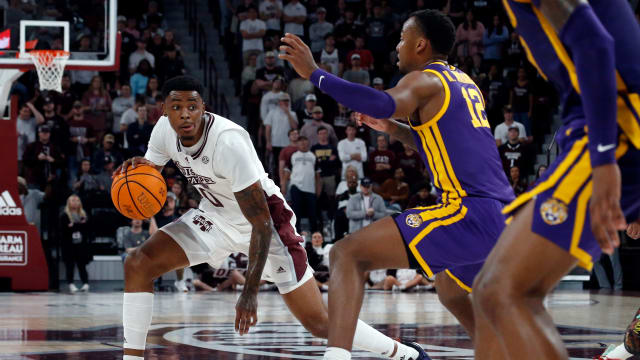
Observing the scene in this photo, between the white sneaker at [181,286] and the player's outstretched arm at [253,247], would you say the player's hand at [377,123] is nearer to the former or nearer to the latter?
the player's outstretched arm at [253,247]

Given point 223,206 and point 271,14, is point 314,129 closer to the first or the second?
point 271,14

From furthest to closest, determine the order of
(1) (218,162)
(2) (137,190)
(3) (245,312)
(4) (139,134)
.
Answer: (4) (139,134) → (2) (137,190) → (1) (218,162) → (3) (245,312)

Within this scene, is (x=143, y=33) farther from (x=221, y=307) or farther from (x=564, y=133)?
(x=564, y=133)

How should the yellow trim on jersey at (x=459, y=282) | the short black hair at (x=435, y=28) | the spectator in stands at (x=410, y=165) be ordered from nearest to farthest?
the yellow trim on jersey at (x=459, y=282) → the short black hair at (x=435, y=28) → the spectator in stands at (x=410, y=165)

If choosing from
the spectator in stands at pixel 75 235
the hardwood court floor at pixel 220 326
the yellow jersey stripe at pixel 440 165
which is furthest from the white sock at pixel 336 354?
the spectator in stands at pixel 75 235

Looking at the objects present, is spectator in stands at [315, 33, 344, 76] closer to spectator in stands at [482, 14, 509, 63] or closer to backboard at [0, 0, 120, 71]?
spectator in stands at [482, 14, 509, 63]

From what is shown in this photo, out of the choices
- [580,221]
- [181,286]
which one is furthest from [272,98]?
[580,221]

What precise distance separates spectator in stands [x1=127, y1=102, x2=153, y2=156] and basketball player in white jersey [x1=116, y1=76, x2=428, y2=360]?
955 cm

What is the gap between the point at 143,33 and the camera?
1823 cm

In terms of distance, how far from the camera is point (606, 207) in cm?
274

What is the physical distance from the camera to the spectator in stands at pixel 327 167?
50.2 feet

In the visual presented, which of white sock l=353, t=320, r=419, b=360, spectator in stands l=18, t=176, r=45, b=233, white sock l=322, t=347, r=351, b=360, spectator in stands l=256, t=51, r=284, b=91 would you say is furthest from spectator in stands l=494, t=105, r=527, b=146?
white sock l=322, t=347, r=351, b=360

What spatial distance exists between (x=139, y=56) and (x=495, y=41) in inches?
283

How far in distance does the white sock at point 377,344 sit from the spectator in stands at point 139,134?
33.8 ft
